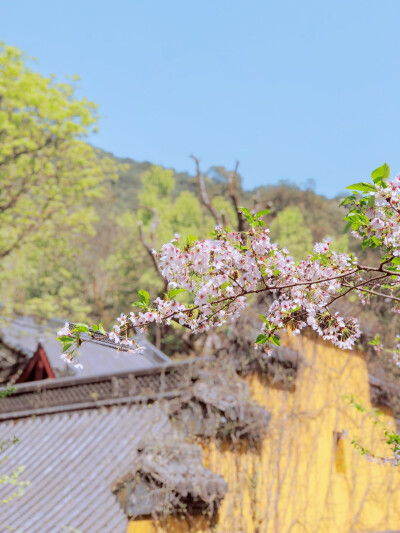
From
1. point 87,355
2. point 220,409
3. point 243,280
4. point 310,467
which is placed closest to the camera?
point 243,280

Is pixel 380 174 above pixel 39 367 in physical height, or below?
below

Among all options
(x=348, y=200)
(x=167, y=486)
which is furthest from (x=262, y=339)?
(x=167, y=486)

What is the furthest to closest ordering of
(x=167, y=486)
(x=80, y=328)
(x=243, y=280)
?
1. (x=167, y=486)
2. (x=243, y=280)
3. (x=80, y=328)

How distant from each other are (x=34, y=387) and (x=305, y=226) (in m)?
23.6

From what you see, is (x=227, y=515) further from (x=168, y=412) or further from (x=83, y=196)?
(x=83, y=196)

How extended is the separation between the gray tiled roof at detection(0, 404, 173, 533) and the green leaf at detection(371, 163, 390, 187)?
205 inches

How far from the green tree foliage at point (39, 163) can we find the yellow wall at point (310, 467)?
8.29m

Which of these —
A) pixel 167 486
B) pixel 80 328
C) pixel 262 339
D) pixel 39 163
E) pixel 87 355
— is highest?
pixel 39 163

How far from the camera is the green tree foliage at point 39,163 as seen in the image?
15.4 meters

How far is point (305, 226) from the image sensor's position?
104 feet

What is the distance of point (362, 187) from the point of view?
229 cm

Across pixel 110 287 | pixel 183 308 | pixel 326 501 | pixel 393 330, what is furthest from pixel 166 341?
pixel 183 308

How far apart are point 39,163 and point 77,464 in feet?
31.2

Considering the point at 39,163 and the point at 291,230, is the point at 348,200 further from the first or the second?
the point at 291,230
